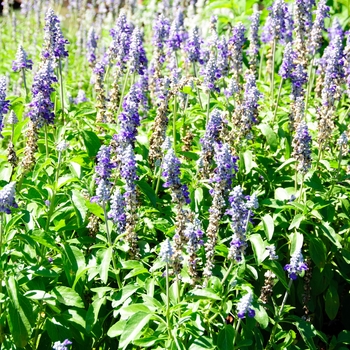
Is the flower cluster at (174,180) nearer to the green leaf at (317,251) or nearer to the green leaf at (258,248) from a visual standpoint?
the green leaf at (258,248)

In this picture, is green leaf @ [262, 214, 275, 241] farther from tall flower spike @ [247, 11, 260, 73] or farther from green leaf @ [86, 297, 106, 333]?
tall flower spike @ [247, 11, 260, 73]

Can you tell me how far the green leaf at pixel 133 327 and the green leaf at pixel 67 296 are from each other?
0.42 m

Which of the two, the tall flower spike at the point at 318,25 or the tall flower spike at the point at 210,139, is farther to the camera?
the tall flower spike at the point at 318,25

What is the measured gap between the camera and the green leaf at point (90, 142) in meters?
5.11

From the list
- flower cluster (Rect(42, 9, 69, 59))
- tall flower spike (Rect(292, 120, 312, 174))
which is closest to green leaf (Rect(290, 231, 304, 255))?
tall flower spike (Rect(292, 120, 312, 174))

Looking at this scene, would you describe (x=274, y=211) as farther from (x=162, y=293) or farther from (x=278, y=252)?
(x=162, y=293)

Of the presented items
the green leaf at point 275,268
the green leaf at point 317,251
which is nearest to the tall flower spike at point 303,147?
the green leaf at point 317,251

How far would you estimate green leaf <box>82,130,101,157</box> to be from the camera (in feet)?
16.8

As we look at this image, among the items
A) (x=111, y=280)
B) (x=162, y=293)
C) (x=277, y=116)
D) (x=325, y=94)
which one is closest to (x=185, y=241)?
(x=162, y=293)

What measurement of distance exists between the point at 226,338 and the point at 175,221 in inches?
42.8

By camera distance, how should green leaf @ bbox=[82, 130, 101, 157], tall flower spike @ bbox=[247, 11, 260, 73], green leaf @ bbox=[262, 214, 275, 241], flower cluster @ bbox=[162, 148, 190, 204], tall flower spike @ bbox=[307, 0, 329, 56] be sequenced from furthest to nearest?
tall flower spike @ bbox=[247, 11, 260, 73], tall flower spike @ bbox=[307, 0, 329, 56], green leaf @ bbox=[82, 130, 101, 157], green leaf @ bbox=[262, 214, 275, 241], flower cluster @ bbox=[162, 148, 190, 204]

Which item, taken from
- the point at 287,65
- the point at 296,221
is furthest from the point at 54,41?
the point at 296,221

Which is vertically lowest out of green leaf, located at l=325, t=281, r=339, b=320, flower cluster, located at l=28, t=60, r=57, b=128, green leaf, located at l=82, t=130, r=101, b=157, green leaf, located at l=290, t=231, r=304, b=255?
green leaf, located at l=325, t=281, r=339, b=320

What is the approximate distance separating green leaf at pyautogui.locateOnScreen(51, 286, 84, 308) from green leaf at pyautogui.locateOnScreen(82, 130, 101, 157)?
1.28 meters
